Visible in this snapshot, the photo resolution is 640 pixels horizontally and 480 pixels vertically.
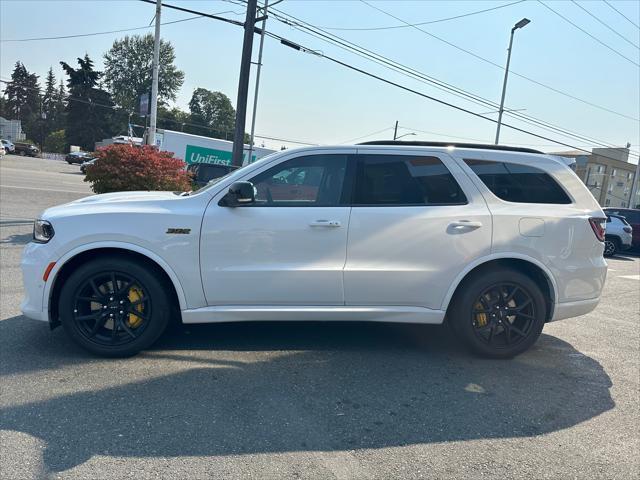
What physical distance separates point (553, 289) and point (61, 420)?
408 cm

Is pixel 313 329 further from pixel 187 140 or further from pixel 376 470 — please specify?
pixel 187 140

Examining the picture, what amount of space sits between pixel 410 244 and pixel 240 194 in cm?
152

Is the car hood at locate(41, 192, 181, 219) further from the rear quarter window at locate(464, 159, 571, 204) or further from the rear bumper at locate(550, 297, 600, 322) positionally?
the rear bumper at locate(550, 297, 600, 322)

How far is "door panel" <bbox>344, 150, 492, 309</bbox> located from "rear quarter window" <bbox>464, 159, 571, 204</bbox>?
27 cm

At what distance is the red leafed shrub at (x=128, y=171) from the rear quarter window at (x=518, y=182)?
6.82 m

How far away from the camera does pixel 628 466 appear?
2.88 m

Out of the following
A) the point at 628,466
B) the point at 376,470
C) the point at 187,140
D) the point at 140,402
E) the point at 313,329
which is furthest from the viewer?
the point at 187,140

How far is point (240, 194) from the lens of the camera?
3.84 m

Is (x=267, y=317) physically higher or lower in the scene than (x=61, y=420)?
higher

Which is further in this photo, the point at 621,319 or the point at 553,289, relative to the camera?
the point at 621,319

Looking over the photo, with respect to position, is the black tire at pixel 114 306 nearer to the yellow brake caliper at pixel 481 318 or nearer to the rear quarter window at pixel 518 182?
the yellow brake caliper at pixel 481 318

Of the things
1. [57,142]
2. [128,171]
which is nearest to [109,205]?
[128,171]

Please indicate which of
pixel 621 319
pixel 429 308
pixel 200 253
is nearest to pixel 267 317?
pixel 200 253

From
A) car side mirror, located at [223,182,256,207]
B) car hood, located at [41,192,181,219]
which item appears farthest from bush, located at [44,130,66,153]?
car side mirror, located at [223,182,256,207]
